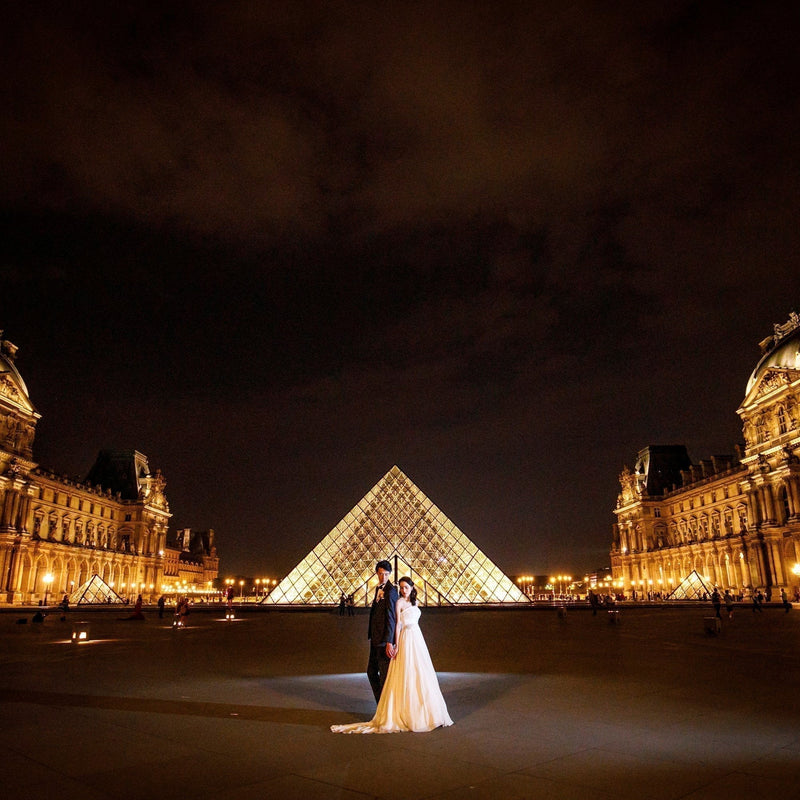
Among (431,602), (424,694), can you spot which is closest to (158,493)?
(431,602)

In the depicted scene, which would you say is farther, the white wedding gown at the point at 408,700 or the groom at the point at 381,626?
the groom at the point at 381,626

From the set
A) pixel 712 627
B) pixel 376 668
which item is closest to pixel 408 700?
pixel 376 668

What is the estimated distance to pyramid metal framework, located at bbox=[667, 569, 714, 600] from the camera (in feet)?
133

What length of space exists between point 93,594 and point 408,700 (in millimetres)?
42505

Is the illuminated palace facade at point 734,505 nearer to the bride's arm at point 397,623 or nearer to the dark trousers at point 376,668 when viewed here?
the dark trousers at point 376,668

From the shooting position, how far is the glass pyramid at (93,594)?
40.8m

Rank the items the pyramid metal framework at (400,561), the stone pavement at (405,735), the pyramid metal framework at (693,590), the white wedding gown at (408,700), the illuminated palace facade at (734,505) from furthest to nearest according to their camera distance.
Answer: the pyramid metal framework at (693,590), the pyramid metal framework at (400,561), the illuminated palace facade at (734,505), the white wedding gown at (408,700), the stone pavement at (405,735)

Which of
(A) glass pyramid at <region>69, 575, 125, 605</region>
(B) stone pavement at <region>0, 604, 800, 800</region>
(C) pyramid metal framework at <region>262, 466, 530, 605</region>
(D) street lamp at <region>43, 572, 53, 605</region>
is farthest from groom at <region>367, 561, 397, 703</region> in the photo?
(A) glass pyramid at <region>69, 575, 125, 605</region>

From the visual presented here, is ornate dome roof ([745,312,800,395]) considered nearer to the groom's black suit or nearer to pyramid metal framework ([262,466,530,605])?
pyramid metal framework ([262,466,530,605])

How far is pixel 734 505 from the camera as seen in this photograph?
4638 centimetres

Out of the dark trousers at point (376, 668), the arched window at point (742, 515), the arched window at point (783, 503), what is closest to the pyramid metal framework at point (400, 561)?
the arched window at point (783, 503)

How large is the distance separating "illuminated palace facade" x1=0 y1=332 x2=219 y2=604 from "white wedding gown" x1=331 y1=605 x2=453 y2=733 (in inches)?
1533

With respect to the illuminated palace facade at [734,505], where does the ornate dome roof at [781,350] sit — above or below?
above

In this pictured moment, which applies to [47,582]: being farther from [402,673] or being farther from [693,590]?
[402,673]
